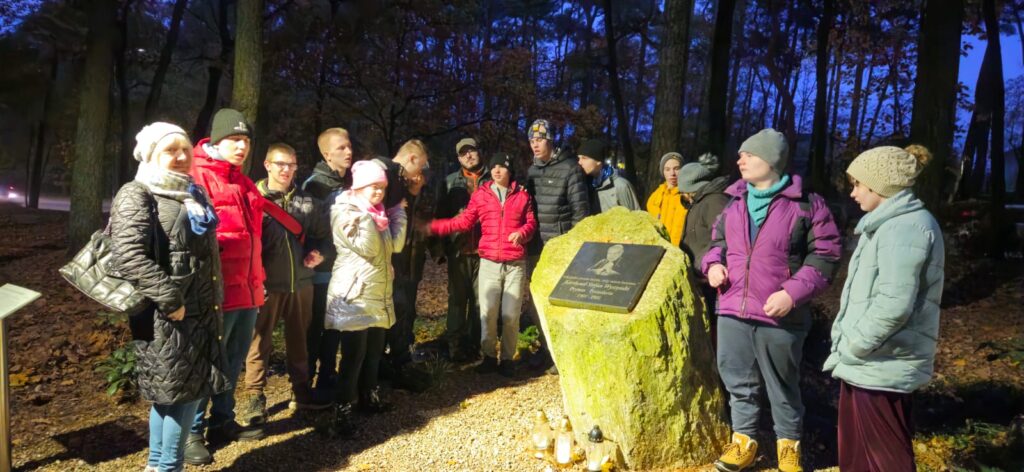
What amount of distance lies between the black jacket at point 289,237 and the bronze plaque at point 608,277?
172cm

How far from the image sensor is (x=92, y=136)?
8.58 meters

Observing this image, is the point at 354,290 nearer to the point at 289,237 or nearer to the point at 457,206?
the point at 289,237

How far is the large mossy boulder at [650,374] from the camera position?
10.9ft

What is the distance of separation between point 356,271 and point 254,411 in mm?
1200

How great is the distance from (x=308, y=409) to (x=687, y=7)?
6.62 m

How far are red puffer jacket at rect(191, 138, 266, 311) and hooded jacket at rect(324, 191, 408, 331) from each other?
47 cm

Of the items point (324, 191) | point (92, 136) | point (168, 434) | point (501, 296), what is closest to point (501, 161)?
point (501, 296)

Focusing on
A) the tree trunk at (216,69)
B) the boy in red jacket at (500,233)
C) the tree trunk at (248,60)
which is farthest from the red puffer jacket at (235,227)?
the tree trunk at (216,69)

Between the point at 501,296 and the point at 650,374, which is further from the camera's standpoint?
the point at 501,296

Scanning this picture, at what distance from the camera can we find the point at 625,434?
11.1ft

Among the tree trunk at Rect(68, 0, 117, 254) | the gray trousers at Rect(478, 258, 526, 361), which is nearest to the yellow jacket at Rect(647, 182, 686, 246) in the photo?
the gray trousers at Rect(478, 258, 526, 361)

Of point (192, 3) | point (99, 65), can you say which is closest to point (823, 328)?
point (99, 65)

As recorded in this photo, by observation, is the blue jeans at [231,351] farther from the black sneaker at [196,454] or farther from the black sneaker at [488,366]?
the black sneaker at [488,366]

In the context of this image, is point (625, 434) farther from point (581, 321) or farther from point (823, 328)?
point (823, 328)
